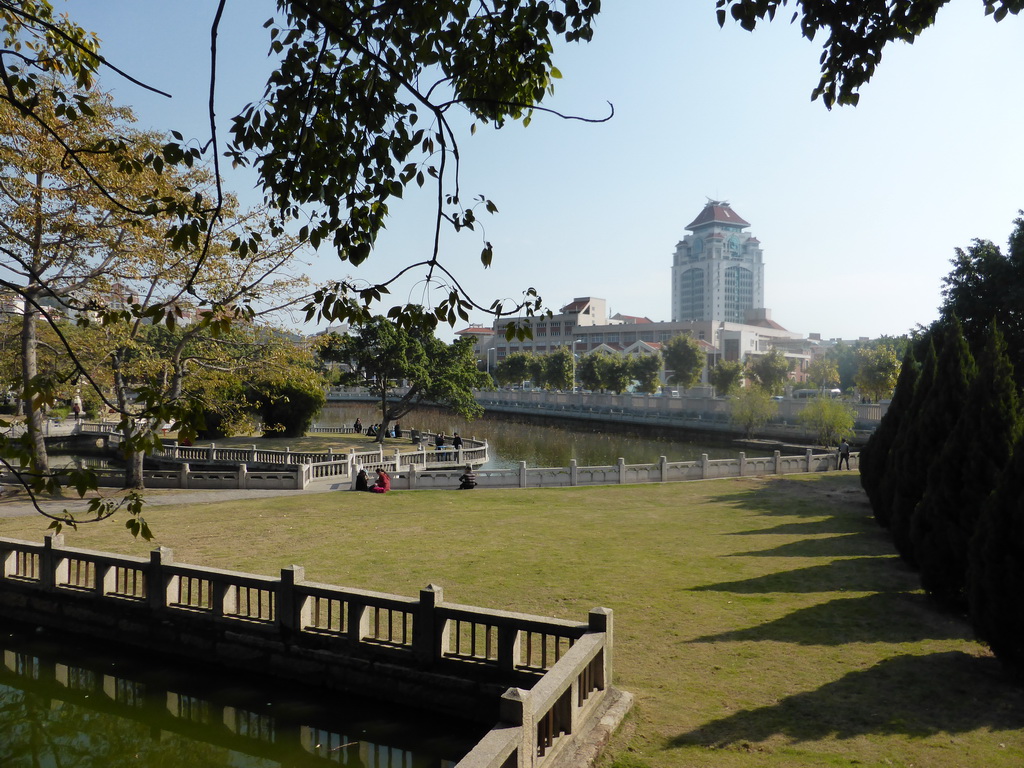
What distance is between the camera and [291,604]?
951cm

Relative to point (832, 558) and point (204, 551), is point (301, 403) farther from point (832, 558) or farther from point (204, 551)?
point (832, 558)

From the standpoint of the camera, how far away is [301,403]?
39.2m

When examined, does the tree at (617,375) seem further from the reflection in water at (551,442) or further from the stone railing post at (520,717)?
the stone railing post at (520,717)

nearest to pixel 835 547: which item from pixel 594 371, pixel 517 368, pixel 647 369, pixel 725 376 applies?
pixel 725 376

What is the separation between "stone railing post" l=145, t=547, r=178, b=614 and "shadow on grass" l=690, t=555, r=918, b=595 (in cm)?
755

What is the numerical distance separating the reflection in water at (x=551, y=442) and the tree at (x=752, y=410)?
202 cm

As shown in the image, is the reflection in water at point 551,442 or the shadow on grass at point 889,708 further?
the reflection in water at point 551,442

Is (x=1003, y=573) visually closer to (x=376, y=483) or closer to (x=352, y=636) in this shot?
(x=352, y=636)

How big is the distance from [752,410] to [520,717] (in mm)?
46560

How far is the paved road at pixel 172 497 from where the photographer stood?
19531 mm

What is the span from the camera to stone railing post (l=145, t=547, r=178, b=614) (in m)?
10.4

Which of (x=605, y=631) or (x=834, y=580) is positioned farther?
(x=834, y=580)

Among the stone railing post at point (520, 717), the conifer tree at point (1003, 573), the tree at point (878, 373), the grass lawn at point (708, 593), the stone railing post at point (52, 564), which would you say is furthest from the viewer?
the tree at point (878, 373)

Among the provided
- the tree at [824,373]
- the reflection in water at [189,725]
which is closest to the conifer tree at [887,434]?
the reflection in water at [189,725]
